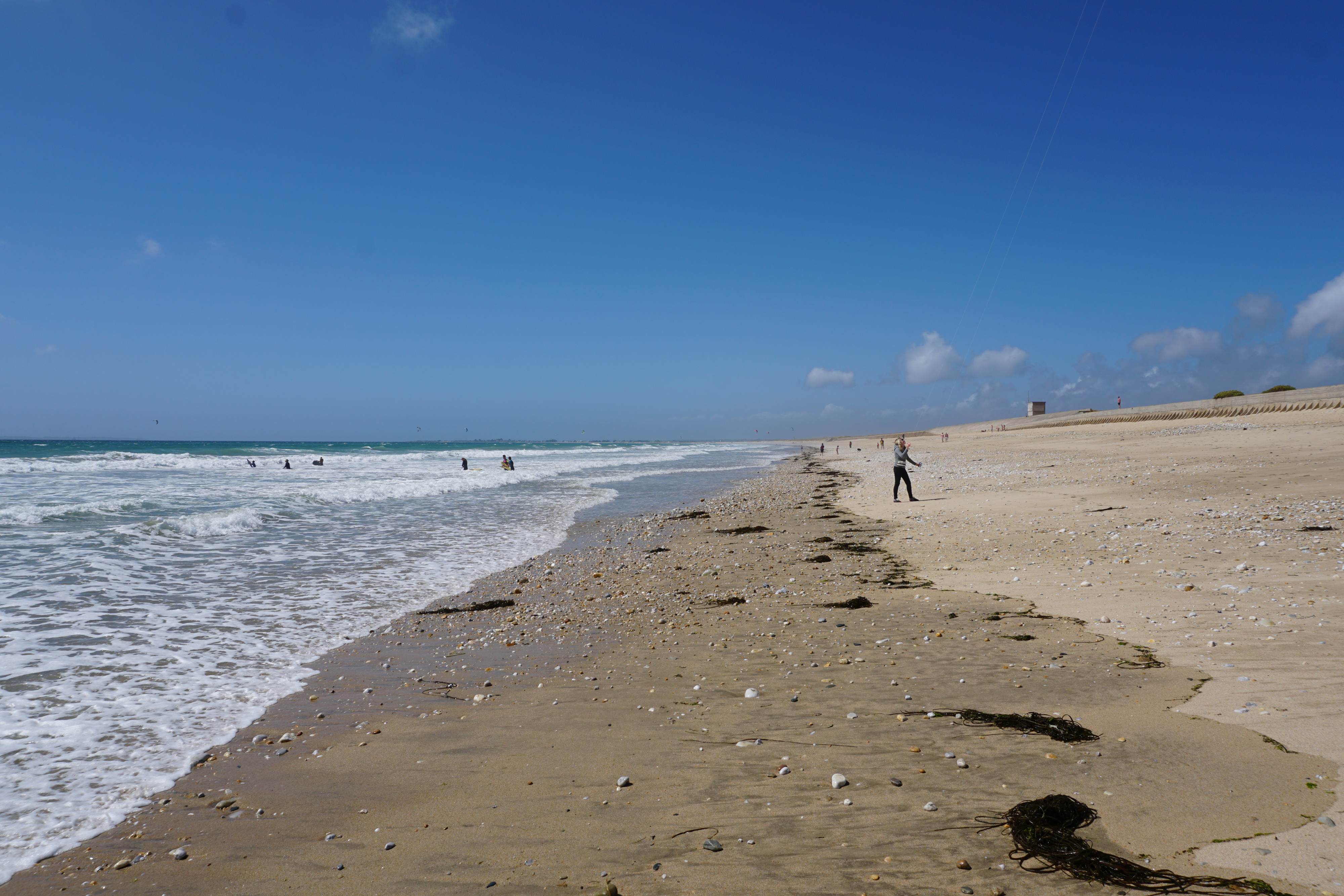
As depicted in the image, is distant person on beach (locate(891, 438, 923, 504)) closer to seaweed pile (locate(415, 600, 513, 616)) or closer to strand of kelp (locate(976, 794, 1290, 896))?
seaweed pile (locate(415, 600, 513, 616))

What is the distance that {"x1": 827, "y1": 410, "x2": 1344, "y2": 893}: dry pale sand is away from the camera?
4.27m

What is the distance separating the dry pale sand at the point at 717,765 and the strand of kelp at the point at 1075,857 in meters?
0.07

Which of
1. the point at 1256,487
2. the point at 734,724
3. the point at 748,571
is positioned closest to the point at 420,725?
the point at 734,724

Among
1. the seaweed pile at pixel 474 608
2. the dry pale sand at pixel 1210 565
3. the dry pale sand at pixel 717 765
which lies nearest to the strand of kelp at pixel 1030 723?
the dry pale sand at pixel 717 765

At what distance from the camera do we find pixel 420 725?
552 cm

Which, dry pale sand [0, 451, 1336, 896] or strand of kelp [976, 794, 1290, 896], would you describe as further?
dry pale sand [0, 451, 1336, 896]

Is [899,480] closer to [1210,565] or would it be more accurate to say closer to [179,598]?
[1210,565]

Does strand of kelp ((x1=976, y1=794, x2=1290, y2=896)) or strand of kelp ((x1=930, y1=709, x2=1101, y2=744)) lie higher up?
strand of kelp ((x1=976, y1=794, x2=1290, y2=896))

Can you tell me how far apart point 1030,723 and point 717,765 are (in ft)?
7.57

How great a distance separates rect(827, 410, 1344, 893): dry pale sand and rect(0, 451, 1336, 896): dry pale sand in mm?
96

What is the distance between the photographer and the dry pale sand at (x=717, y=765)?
3398 millimetres

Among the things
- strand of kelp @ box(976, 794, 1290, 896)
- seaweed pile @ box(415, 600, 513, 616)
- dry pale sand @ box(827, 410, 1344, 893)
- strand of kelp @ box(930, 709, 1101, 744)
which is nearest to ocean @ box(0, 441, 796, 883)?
seaweed pile @ box(415, 600, 513, 616)

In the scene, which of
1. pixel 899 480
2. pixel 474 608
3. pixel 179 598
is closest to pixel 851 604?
pixel 474 608

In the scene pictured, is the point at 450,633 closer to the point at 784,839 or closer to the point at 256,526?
the point at 784,839
